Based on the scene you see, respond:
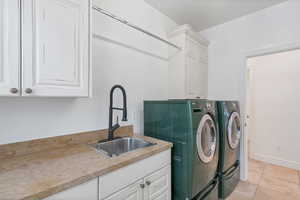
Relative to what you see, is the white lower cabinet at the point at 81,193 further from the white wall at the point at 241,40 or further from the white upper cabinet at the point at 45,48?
the white wall at the point at 241,40

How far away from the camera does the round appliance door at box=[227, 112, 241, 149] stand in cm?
215

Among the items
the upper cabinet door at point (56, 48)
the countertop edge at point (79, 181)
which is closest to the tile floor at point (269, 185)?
the countertop edge at point (79, 181)

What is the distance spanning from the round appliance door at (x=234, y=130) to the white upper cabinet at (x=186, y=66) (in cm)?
65

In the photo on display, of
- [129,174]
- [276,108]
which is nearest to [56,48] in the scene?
[129,174]

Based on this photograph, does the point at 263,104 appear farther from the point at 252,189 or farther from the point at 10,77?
the point at 10,77

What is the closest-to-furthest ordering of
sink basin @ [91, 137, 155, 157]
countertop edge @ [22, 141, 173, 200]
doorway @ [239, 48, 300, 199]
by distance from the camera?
countertop edge @ [22, 141, 173, 200] < sink basin @ [91, 137, 155, 157] < doorway @ [239, 48, 300, 199]

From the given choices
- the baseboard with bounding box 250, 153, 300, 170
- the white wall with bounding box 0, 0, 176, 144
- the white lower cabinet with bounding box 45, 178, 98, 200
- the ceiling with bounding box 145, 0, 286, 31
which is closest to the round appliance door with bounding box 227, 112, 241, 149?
the white wall with bounding box 0, 0, 176, 144

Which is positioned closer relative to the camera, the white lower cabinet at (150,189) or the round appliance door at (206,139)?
the white lower cabinet at (150,189)

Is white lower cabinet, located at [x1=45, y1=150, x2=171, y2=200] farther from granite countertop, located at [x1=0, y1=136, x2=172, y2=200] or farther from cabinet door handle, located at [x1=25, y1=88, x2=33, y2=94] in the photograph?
cabinet door handle, located at [x1=25, y1=88, x2=33, y2=94]

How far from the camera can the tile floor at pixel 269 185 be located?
206 cm

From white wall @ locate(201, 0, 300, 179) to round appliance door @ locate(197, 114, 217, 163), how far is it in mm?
1122

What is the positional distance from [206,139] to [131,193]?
101 centimetres

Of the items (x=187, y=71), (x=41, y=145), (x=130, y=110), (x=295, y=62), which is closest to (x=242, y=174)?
(x=187, y=71)

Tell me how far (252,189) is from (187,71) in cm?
201
